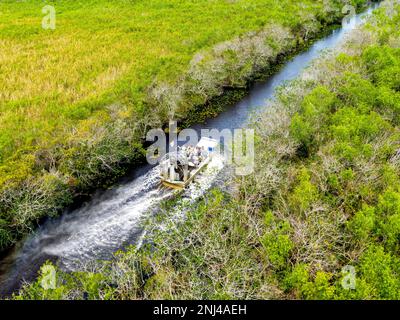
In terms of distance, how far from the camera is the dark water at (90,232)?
74.8 feet

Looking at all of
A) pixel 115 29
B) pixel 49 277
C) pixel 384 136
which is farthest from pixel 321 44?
pixel 49 277

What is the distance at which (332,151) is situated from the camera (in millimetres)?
24594

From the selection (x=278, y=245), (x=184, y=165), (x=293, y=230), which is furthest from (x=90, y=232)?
(x=293, y=230)

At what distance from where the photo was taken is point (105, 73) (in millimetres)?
41000

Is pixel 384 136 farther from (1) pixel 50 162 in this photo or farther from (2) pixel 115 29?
(2) pixel 115 29

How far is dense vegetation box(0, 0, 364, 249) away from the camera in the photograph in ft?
87.1

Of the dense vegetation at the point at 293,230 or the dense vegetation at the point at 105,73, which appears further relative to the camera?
the dense vegetation at the point at 105,73

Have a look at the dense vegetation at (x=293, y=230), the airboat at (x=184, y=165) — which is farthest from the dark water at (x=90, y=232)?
the dense vegetation at (x=293, y=230)

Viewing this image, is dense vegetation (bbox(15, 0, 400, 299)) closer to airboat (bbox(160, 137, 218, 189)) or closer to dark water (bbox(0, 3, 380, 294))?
dark water (bbox(0, 3, 380, 294))

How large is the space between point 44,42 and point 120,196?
31672 millimetres

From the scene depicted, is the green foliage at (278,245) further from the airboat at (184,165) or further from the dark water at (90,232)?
the airboat at (184,165)

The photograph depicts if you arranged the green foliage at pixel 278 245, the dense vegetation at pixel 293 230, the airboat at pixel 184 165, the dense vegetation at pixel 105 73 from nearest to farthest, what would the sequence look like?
the dense vegetation at pixel 293 230
the green foliage at pixel 278 245
the dense vegetation at pixel 105 73
the airboat at pixel 184 165

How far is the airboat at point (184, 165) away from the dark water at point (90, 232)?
0.98 m

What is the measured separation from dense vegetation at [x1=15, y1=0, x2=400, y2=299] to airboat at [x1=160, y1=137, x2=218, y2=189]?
13.6ft
